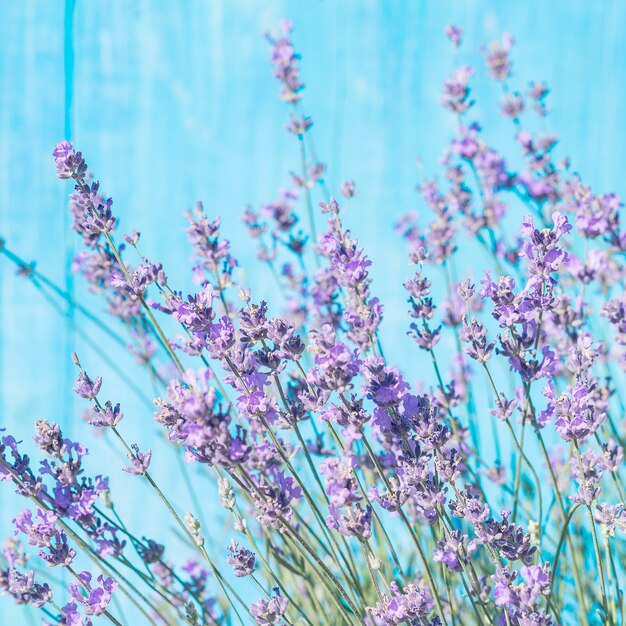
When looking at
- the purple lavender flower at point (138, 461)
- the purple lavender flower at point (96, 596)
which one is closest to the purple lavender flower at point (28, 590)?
the purple lavender flower at point (96, 596)

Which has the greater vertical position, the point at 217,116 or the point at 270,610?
the point at 217,116

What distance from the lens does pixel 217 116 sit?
191 centimetres

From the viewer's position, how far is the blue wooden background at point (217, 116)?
5.69 ft

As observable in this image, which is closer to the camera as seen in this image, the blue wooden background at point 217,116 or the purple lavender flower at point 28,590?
the purple lavender flower at point 28,590

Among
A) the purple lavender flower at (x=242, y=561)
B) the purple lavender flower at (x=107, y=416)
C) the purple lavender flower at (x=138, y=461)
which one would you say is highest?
the purple lavender flower at (x=107, y=416)

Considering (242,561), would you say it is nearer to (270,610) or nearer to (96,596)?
(270,610)

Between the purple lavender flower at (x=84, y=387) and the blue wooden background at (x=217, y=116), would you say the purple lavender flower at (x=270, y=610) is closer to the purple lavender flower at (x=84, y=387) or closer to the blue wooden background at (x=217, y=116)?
the purple lavender flower at (x=84, y=387)

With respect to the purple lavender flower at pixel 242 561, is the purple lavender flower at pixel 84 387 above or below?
above

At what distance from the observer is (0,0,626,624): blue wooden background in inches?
68.3

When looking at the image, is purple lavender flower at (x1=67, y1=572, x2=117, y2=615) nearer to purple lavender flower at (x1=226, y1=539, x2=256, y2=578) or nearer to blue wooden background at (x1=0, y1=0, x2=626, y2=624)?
purple lavender flower at (x1=226, y1=539, x2=256, y2=578)

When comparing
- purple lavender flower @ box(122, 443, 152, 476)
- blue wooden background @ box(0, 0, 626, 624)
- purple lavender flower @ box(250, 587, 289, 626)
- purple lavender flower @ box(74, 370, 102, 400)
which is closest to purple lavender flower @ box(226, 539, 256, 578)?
purple lavender flower @ box(250, 587, 289, 626)

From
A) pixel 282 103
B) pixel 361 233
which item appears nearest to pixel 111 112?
pixel 282 103

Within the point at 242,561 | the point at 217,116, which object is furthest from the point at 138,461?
the point at 217,116

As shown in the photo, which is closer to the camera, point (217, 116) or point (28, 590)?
point (28, 590)
